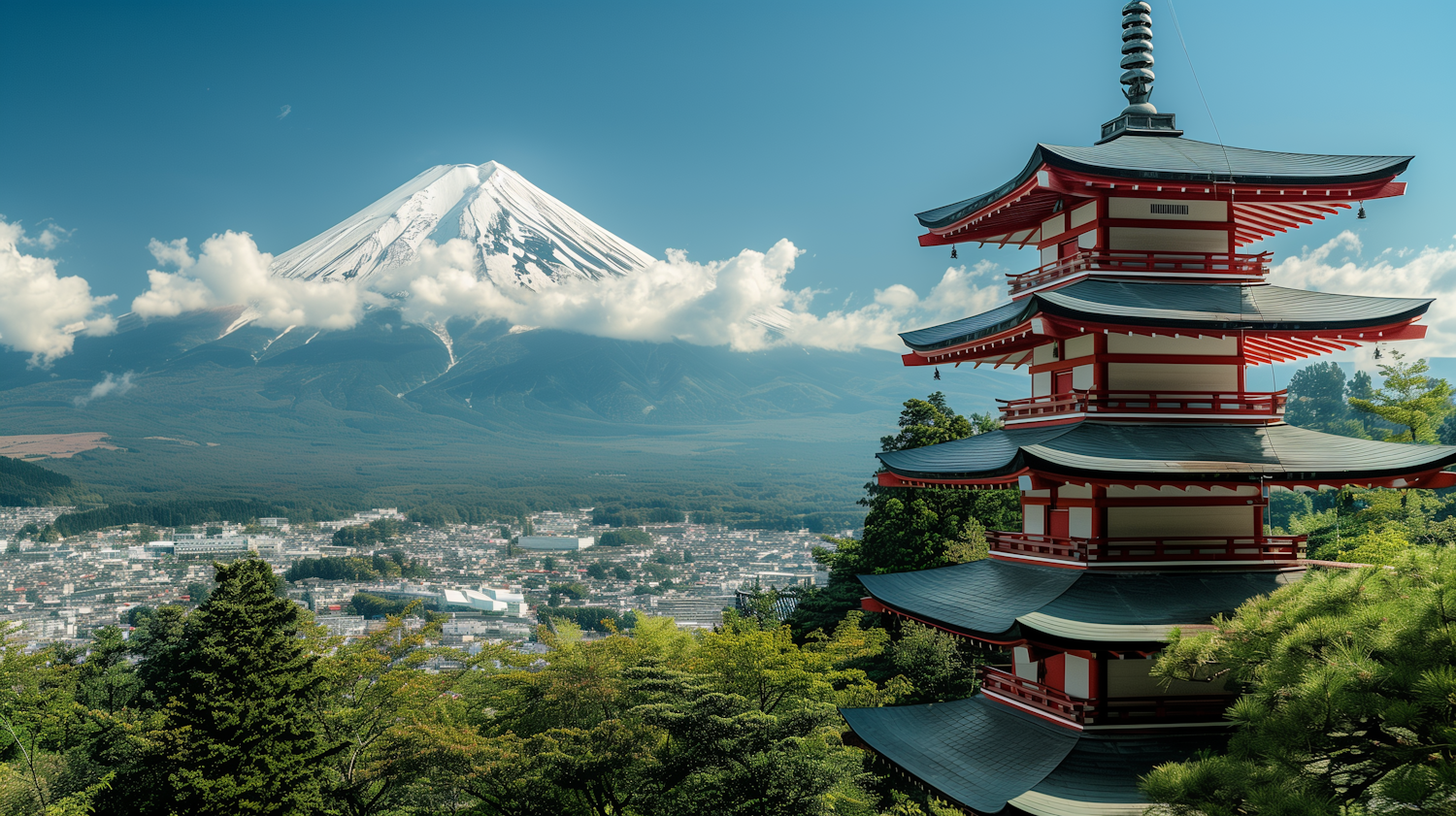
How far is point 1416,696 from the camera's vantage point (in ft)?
17.7

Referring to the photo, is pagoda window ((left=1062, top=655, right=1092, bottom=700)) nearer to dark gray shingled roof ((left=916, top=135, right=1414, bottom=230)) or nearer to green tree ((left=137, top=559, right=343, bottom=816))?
dark gray shingled roof ((left=916, top=135, right=1414, bottom=230))

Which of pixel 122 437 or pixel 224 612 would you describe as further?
pixel 122 437

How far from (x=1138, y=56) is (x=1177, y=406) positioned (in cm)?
492

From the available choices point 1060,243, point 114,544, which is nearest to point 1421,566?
point 1060,243

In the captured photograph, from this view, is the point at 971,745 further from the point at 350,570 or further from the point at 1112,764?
the point at 350,570

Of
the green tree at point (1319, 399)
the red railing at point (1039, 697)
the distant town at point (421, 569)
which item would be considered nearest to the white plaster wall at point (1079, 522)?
the red railing at point (1039, 697)

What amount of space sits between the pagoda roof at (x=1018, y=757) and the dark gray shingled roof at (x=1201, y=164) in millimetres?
5886

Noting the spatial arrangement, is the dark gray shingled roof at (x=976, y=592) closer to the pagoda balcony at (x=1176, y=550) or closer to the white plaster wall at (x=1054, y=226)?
the pagoda balcony at (x=1176, y=550)

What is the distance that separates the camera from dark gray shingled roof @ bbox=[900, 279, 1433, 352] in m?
9.26

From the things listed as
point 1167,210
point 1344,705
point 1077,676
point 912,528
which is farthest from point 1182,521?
point 912,528

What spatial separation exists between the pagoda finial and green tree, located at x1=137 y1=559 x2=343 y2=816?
1731cm

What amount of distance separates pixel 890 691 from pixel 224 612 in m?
13.3

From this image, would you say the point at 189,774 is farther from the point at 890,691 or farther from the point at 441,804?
the point at 890,691

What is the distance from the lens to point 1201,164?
33.4 feet
